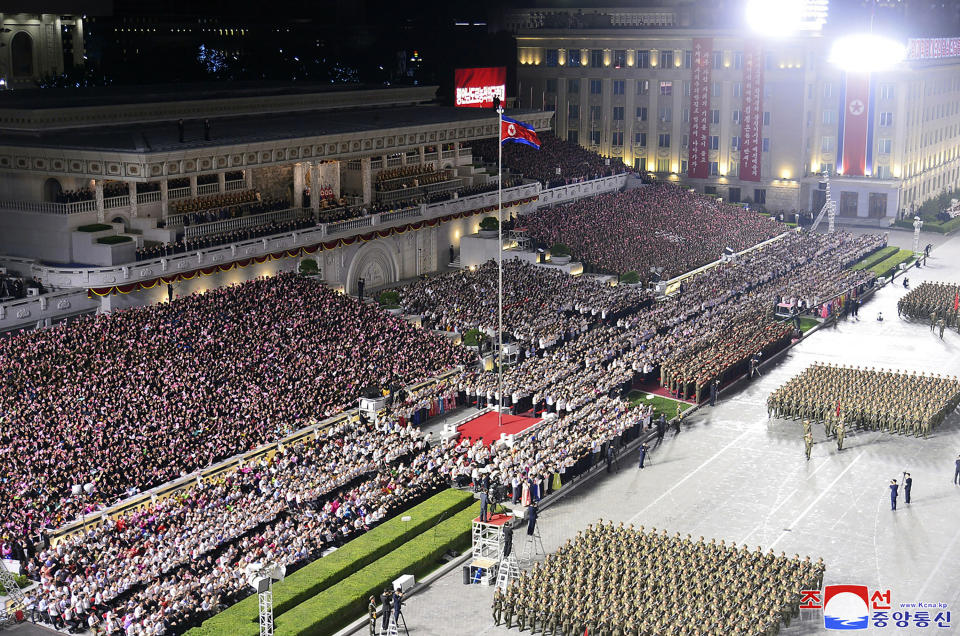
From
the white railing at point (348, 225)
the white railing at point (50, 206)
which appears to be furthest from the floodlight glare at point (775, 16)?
the white railing at point (50, 206)

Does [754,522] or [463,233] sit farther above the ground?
[463,233]

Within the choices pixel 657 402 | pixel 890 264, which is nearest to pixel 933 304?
pixel 890 264

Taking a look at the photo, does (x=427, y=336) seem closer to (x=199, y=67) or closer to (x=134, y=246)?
(x=134, y=246)

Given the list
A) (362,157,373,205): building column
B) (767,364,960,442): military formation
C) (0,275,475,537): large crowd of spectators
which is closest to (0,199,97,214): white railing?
(0,275,475,537): large crowd of spectators

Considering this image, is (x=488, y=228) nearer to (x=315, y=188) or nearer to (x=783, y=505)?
(x=315, y=188)

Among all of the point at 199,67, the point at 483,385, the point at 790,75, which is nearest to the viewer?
the point at 483,385

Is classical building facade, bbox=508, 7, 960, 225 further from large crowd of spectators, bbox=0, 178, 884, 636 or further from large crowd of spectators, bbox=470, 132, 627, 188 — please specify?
large crowd of spectators, bbox=0, 178, 884, 636

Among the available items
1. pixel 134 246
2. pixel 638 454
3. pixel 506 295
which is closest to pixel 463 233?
pixel 506 295
